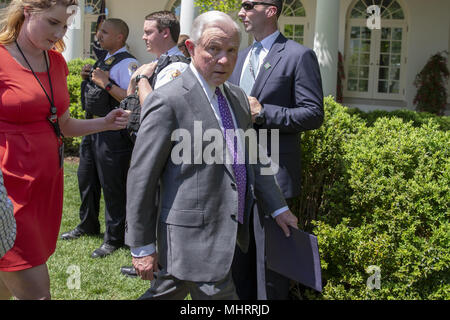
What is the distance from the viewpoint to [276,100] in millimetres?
3547

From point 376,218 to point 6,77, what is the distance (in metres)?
2.51

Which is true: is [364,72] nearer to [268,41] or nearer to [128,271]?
[128,271]

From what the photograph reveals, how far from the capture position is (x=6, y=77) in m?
2.89

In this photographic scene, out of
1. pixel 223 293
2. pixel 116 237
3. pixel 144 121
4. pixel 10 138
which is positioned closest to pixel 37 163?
pixel 10 138

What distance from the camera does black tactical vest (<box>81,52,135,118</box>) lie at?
17.1 feet

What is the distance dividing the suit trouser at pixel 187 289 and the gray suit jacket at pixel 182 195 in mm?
70

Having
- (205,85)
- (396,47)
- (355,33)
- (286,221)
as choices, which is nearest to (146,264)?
(286,221)

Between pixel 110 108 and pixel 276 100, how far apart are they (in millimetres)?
2308

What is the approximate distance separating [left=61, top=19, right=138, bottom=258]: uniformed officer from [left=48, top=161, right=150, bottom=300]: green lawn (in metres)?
0.18

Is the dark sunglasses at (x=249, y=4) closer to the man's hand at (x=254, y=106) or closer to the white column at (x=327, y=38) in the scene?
the man's hand at (x=254, y=106)

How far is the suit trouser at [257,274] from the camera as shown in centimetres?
354

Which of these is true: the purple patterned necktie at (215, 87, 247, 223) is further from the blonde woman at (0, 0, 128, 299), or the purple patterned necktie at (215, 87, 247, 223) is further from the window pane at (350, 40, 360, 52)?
the window pane at (350, 40, 360, 52)

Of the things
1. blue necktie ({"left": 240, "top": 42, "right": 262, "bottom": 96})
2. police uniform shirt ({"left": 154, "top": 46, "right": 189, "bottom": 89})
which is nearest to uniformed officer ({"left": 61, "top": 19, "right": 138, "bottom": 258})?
police uniform shirt ({"left": 154, "top": 46, "right": 189, "bottom": 89})

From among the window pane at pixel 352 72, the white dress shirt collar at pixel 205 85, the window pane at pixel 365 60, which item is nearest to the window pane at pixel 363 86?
the window pane at pixel 352 72
